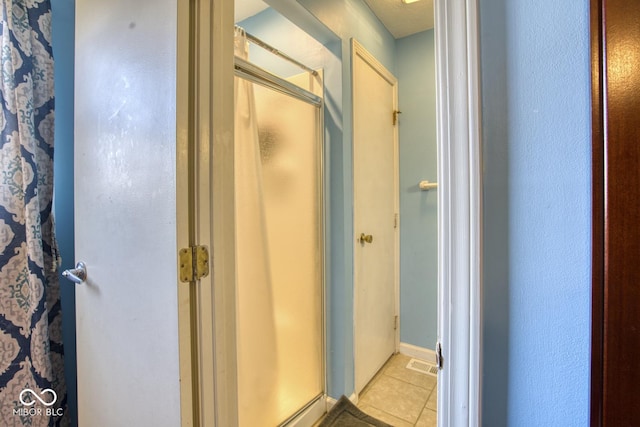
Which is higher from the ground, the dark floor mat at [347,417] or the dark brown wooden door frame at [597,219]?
the dark brown wooden door frame at [597,219]

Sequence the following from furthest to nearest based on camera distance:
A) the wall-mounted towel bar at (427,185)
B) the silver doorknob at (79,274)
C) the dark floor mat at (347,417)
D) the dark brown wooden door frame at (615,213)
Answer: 1. the wall-mounted towel bar at (427,185)
2. the dark floor mat at (347,417)
3. the silver doorknob at (79,274)
4. the dark brown wooden door frame at (615,213)

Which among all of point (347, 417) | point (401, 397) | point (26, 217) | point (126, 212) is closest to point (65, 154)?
point (26, 217)

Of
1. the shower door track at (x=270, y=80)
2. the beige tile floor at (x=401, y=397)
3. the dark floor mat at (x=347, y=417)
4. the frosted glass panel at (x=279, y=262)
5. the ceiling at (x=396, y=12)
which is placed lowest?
the beige tile floor at (x=401, y=397)

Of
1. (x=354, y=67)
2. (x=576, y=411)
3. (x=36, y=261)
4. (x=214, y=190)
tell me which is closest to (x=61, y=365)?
(x=36, y=261)

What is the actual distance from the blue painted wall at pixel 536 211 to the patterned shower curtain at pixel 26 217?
60.6 inches

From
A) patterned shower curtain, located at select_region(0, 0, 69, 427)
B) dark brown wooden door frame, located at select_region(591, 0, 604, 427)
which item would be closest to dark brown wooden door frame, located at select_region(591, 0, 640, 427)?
dark brown wooden door frame, located at select_region(591, 0, 604, 427)

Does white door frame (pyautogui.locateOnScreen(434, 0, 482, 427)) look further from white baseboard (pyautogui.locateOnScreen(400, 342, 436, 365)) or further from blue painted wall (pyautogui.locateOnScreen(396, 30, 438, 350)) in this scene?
white baseboard (pyautogui.locateOnScreen(400, 342, 436, 365))

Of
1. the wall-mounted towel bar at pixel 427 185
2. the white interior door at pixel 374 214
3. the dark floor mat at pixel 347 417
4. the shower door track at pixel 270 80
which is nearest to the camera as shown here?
the shower door track at pixel 270 80

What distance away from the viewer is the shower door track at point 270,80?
1.24 m

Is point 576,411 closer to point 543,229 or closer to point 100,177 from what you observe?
point 543,229

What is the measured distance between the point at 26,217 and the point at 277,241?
0.99 metres

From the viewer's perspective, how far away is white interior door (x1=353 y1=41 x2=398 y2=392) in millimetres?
1767

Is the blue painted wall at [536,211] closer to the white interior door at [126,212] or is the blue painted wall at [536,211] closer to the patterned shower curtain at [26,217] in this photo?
the white interior door at [126,212]

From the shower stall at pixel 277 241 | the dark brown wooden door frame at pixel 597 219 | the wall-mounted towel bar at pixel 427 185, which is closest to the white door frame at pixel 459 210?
the dark brown wooden door frame at pixel 597 219
